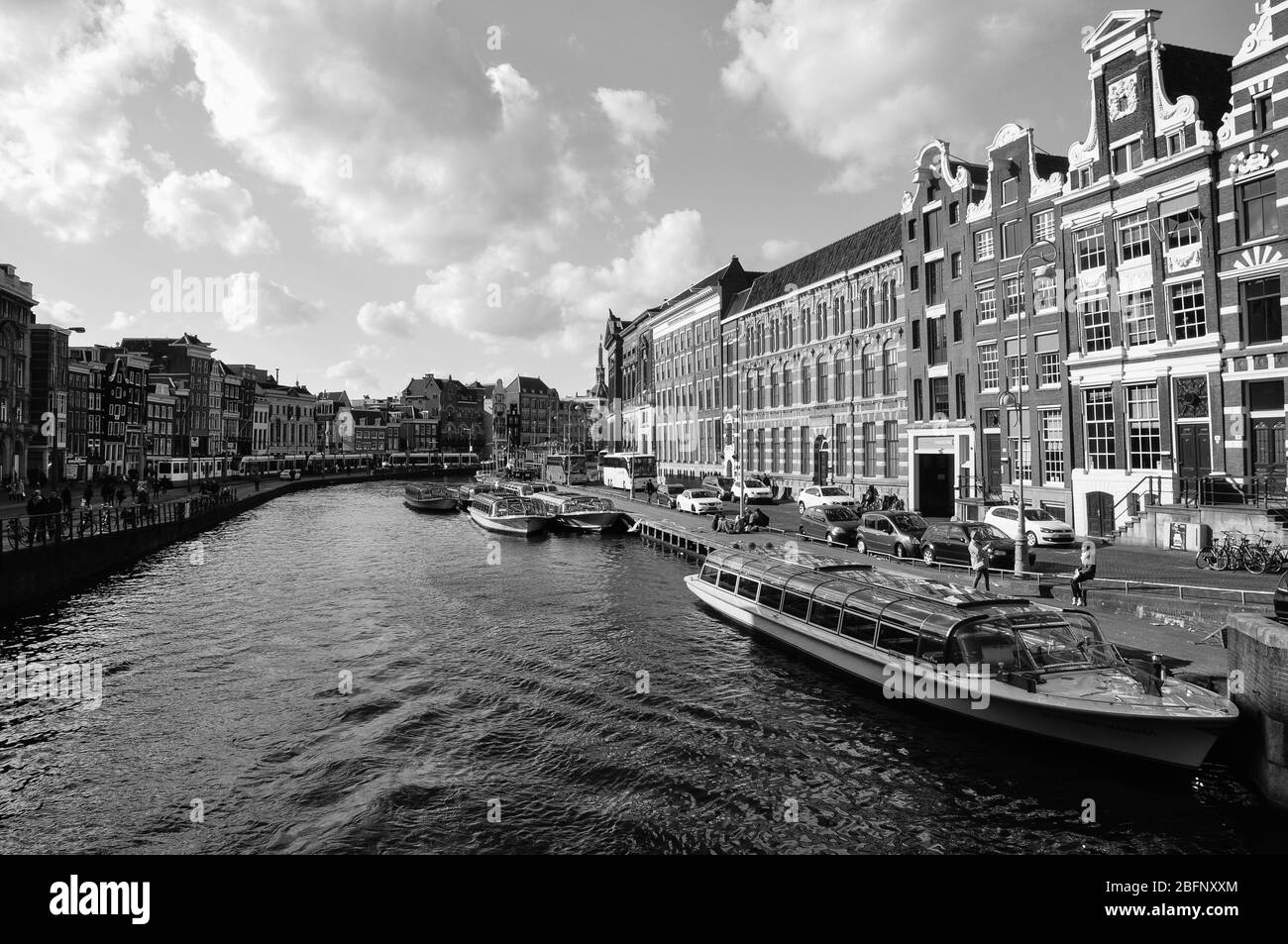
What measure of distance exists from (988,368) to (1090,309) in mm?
6580

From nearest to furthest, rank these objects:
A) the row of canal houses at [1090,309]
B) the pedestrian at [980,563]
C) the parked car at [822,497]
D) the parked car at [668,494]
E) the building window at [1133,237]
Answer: the pedestrian at [980,563] → the row of canal houses at [1090,309] → the building window at [1133,237] → the parked car at [822,497] → the parked car at [668,494]

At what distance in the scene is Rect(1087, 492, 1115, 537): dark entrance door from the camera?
32.7m

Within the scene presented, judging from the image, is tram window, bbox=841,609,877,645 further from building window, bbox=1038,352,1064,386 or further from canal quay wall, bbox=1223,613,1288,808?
building window, bbox=1038,352,1064,386

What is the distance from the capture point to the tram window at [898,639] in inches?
644

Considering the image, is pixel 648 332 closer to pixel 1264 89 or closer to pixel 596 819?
pixel 1264 89

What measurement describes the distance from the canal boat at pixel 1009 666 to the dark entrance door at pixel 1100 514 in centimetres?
1859

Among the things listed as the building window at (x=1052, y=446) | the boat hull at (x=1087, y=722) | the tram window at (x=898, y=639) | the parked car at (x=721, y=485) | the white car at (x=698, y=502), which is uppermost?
the building window at (x=1052, y=446)

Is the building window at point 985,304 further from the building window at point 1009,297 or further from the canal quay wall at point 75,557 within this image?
the canal quay wall at point 75,557

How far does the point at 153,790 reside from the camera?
13.5 meters

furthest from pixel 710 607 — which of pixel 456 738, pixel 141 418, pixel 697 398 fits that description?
pixel 141 418

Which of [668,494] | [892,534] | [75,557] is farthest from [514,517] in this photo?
[892,534]

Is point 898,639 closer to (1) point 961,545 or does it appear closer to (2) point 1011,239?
(1) point 961,545

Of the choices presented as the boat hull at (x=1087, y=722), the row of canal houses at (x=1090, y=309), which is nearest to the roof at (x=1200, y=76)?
the row of canal houses at (x=1090, y=309)
